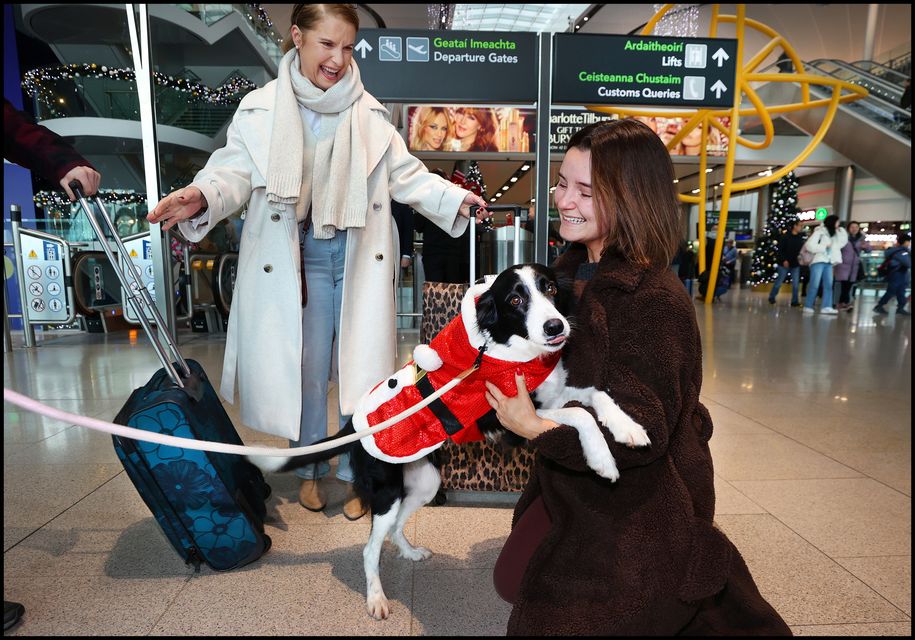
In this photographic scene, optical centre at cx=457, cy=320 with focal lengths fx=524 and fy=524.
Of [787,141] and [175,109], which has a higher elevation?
[787,141]

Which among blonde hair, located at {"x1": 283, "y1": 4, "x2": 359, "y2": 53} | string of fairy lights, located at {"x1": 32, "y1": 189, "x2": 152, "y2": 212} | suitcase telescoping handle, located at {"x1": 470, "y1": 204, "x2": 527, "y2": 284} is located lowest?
suitcase telescoping handle, located at {"x1": 470, "y1": 204, "x2": 527, "y2": 284}

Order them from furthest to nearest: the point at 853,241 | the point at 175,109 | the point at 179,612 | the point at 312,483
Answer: the point at 853,241 < the point at 175,109 < the point at 312,483 < the point at 179,612

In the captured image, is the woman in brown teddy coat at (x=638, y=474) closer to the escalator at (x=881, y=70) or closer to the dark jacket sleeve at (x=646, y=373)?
the dark jacket sleeve at (x=646, y=373)

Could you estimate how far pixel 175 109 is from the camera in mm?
5523

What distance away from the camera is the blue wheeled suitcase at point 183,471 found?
173 cm

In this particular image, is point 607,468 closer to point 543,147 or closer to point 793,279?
point 543,147

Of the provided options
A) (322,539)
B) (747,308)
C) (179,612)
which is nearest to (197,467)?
(179,612)

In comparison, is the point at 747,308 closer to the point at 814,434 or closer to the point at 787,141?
the point at 787,141

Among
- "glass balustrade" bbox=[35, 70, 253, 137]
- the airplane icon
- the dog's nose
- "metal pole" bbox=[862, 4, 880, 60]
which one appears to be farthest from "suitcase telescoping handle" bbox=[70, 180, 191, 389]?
"metal pole" bbox=[862, 4, 880, 60]

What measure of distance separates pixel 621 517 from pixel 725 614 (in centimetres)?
35

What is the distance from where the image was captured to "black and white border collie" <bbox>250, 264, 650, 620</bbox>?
1.16 m

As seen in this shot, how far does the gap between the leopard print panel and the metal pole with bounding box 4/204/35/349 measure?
6.24m

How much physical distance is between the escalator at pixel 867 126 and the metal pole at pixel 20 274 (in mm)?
16377

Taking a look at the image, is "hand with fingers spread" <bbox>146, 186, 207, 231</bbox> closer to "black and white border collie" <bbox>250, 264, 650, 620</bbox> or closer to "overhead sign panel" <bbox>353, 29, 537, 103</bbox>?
"black and white border collie" <bbox>250, 264, 650, 620</bbox>
